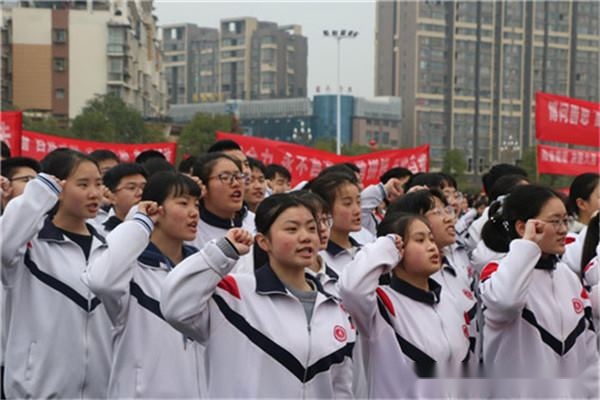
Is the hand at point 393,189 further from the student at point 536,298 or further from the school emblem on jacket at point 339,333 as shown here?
the school emblem on jacket at point 339,333

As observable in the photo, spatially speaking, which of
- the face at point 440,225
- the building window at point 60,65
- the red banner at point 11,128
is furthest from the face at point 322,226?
the building window at point 60,65

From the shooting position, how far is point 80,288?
16.1 ft

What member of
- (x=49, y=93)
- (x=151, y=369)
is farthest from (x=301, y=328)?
(x=49, y=93)

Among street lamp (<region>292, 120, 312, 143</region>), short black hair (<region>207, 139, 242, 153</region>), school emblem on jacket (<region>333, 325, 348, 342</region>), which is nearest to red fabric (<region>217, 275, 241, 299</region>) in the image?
school emblem on jacket (<region>333, 325, 348, 342</region>)

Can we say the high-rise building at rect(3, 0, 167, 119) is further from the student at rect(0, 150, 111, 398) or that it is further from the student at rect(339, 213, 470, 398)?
the student at rect(339, 213, 470, 398)

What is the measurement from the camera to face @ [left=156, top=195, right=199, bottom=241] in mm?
4656

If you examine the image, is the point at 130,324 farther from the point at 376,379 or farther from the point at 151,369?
the point at 376,379

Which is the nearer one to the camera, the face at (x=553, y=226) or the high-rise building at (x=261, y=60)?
the face at (x=553, y=226)

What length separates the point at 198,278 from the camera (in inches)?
150

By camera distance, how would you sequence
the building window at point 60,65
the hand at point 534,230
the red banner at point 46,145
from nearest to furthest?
1. the hand at point 534,230
2. the red banner at point 46,145
3. the building window at point 60,65

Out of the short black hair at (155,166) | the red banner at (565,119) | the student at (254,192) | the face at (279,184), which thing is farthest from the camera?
the red banner at (565,119)

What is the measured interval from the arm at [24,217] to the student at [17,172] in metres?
0.95

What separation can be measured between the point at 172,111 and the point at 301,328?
345 ft

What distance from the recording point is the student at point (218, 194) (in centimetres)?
568
